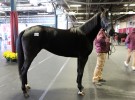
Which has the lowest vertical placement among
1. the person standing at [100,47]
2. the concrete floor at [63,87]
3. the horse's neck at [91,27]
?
the concrete floor at [63,87]

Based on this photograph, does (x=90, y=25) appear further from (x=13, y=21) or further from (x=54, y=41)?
(x=13, y=21)

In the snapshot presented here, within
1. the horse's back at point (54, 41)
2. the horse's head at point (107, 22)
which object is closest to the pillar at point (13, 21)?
the horse's back at point (54, 41)

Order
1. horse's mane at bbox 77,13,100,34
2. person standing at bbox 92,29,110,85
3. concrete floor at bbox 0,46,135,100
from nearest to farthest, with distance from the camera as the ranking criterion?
concrete floor at bbox 0,46,135,100 → horse's mane at bbox 77,13,100,34 → person standing at bbox 92,29,110,85

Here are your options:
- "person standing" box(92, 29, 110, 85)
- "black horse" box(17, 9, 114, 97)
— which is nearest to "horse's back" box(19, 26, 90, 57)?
"black horse" box(17, 9, 114, 97)

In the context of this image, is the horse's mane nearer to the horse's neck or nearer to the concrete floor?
the horse's neck

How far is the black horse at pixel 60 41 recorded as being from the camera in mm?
4832

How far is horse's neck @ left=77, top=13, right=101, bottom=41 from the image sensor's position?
5.09 m

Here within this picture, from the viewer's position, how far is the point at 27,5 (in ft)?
76.6

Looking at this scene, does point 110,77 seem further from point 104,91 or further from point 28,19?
point 28,19

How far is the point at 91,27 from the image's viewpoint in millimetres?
5125

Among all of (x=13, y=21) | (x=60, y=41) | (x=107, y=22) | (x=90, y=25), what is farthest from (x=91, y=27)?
(x=13, y=21)

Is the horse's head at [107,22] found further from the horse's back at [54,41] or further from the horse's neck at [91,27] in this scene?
the horse's back at [54,41]

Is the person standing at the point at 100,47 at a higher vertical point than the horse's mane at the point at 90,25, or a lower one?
lower

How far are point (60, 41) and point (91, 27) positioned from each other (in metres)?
0.81
